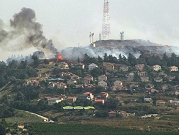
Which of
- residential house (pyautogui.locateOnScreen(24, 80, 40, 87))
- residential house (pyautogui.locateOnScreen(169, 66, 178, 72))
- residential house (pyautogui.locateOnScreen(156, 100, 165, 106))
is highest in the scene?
residential house (pyautogui.locateOnScreen(169, 66, 178, 72))

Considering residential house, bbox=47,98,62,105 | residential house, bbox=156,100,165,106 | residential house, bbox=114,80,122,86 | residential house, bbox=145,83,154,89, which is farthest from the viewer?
residential house, bbox=114,80,122,86

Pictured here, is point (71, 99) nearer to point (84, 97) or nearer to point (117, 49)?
point (84, 97)

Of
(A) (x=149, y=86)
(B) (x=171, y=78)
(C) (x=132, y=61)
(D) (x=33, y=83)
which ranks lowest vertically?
(A) (x=149, y=86)

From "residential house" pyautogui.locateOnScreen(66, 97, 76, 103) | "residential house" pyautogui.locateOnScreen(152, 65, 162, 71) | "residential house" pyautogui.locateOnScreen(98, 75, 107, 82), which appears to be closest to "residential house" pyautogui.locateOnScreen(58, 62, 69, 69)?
"residential house" pyautogui.locateOnScreen(98, 75, 107, 82)

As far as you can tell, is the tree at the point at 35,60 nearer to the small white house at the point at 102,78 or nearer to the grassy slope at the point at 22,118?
the small white house at the point at 102,78

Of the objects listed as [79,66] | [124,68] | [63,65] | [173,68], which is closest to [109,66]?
[124,68]

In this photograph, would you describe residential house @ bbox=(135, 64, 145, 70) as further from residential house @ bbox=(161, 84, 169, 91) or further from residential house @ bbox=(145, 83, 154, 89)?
residential house @ bbox=(161, 84, 169, 91)

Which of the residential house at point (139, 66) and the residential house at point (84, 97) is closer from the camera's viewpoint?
the residential house at point (84, 97)

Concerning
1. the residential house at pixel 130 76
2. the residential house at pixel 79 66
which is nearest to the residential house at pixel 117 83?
the residential house at pixel 130 76

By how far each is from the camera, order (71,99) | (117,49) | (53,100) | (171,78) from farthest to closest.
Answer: (117,49)
(171,78)
(71,99)
(53,100)

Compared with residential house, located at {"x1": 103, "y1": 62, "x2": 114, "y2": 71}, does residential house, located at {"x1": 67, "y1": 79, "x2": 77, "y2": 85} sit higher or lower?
lower

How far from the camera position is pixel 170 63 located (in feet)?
476

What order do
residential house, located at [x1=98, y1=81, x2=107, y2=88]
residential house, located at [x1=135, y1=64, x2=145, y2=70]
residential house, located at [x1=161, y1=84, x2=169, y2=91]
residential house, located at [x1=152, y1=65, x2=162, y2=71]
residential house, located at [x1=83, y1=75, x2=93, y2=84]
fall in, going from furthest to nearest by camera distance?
residential house, located at [x1=135, y1=64, x2=145, y2=70] < residential house, located at [x1=152, y1=65, x2=162, y2=71] < residential house, located at [x1=83, y1=75, x2=93, y2=84] < residential house, located at [x1=98, y1=81, x2=107, y2=88] < residential house, located at [x1=161, y1=84, x2=169, y2=91]

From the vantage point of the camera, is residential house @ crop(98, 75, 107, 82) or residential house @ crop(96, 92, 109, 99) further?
residential house @ crop(98, 75, 107, 82)
